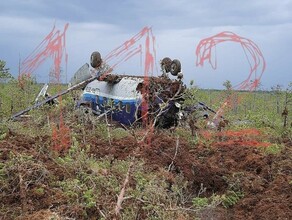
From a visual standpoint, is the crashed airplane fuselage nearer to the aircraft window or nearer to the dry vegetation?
the aircraft window

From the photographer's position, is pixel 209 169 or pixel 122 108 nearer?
pixel 209 169

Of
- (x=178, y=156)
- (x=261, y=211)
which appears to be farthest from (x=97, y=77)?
(x=261, y=211)

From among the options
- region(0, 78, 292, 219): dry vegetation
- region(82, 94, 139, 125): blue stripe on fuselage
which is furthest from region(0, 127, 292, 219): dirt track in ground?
region(82, 94, 139, 125): blue stripe on fuselage

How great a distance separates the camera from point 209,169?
7293mm

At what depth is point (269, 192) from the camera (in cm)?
630

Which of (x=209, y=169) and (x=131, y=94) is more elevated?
(x=131, y=94)

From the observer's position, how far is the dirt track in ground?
5445 mm

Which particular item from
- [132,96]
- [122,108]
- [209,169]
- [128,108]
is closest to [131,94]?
[132,96]

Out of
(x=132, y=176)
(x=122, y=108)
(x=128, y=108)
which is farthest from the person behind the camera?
(x=128, y=108)

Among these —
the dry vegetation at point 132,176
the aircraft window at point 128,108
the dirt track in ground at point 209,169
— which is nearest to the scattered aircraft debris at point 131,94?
the aircraft window at point 128,108

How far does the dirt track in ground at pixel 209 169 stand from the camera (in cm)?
545

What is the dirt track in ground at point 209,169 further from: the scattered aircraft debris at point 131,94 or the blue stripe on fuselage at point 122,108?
the blue stripe on fuselage at point 122,108

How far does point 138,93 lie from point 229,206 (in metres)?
6.57

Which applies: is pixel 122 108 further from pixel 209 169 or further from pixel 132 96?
pixel 209 169
